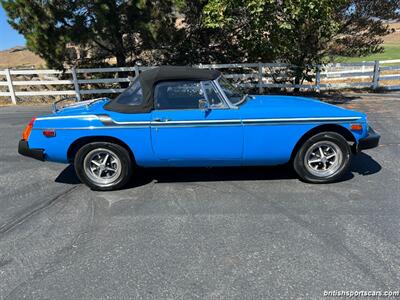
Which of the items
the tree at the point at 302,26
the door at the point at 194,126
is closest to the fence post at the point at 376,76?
the tree at the point at 302,26

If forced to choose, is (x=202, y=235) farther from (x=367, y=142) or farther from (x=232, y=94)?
(x=367, y=142)

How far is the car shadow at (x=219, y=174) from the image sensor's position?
15.0ft

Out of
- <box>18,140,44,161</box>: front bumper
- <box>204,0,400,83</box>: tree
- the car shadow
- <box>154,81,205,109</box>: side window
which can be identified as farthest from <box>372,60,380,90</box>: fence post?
<box>18,140,44,161</box>: front bumper

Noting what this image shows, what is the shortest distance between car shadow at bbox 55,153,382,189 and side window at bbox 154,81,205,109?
3.61ft

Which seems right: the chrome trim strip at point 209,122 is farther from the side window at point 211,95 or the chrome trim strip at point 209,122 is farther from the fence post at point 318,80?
the fence post at point 318,80

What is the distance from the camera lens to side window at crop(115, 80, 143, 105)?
4211 mm

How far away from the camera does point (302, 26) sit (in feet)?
32.8

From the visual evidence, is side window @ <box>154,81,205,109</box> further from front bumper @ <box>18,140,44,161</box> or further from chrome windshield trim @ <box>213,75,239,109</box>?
front bumper @ <box>18,140,44,161</box>

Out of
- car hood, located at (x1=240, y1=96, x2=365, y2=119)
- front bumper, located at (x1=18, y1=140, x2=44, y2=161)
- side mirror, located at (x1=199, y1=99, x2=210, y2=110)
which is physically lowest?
front bumper, located at (x1=18, y1=140, x2=44, y2=161)

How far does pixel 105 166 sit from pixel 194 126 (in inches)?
52.5

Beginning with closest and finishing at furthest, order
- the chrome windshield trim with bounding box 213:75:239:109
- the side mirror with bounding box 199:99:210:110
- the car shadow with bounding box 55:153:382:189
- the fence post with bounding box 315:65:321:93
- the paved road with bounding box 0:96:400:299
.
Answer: the paved road with bounding box 0:96:400:299 → the side mirror with bounding box 199:99:210:110 → the chrome windshield trim with bounding box 213:75:239:109 → the car shadow with bounding box 55:153:382:189 → the fence post with bounding box 315:65:321:93

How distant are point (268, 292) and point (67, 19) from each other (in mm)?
10707

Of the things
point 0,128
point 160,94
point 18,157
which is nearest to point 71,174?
point 18,157

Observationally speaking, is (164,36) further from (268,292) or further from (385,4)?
(268,292)
